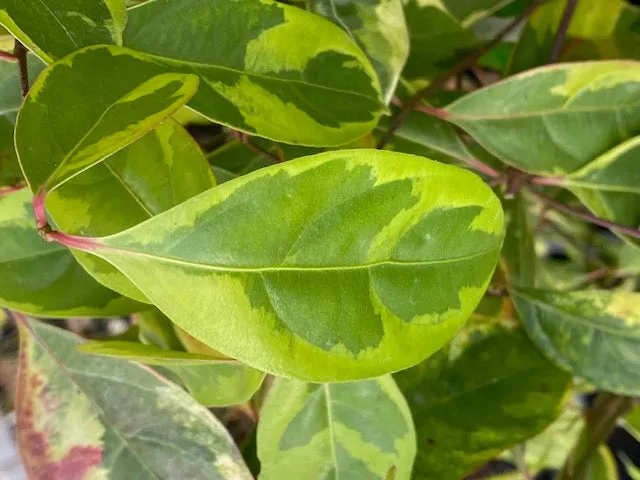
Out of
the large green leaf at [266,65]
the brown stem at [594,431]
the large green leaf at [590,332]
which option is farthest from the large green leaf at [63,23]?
the brown stem at [594,431]

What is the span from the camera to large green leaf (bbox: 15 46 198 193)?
0.94ft

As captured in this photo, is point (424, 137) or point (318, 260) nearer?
point (318, 260)

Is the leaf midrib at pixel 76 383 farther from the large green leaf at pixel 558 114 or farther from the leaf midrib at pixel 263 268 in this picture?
the large green leaf at pixel 558 114

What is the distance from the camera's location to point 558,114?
18.0 inches

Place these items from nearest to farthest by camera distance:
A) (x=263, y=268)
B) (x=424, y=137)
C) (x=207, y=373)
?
(x=263, y=268) → (x=207, y=373) → (x=424, y=137)

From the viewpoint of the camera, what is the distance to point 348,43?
360mm

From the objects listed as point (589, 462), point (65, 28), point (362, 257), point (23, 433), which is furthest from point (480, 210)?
point (589, 462)

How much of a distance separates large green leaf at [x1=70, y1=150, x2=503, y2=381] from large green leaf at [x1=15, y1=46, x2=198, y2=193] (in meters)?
0.04

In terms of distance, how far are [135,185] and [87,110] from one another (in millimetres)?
57

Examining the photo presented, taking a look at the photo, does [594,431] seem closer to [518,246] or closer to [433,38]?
[518,246]

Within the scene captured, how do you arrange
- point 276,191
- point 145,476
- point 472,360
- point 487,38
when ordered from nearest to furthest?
point 276,191 < point 145,476 < point 472,360 < point 487,38

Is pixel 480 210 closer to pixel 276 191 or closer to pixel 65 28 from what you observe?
pixel 276 191

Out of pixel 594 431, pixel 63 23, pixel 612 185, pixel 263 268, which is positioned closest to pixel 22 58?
pixel 63 23

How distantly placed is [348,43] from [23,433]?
12.7 inches
